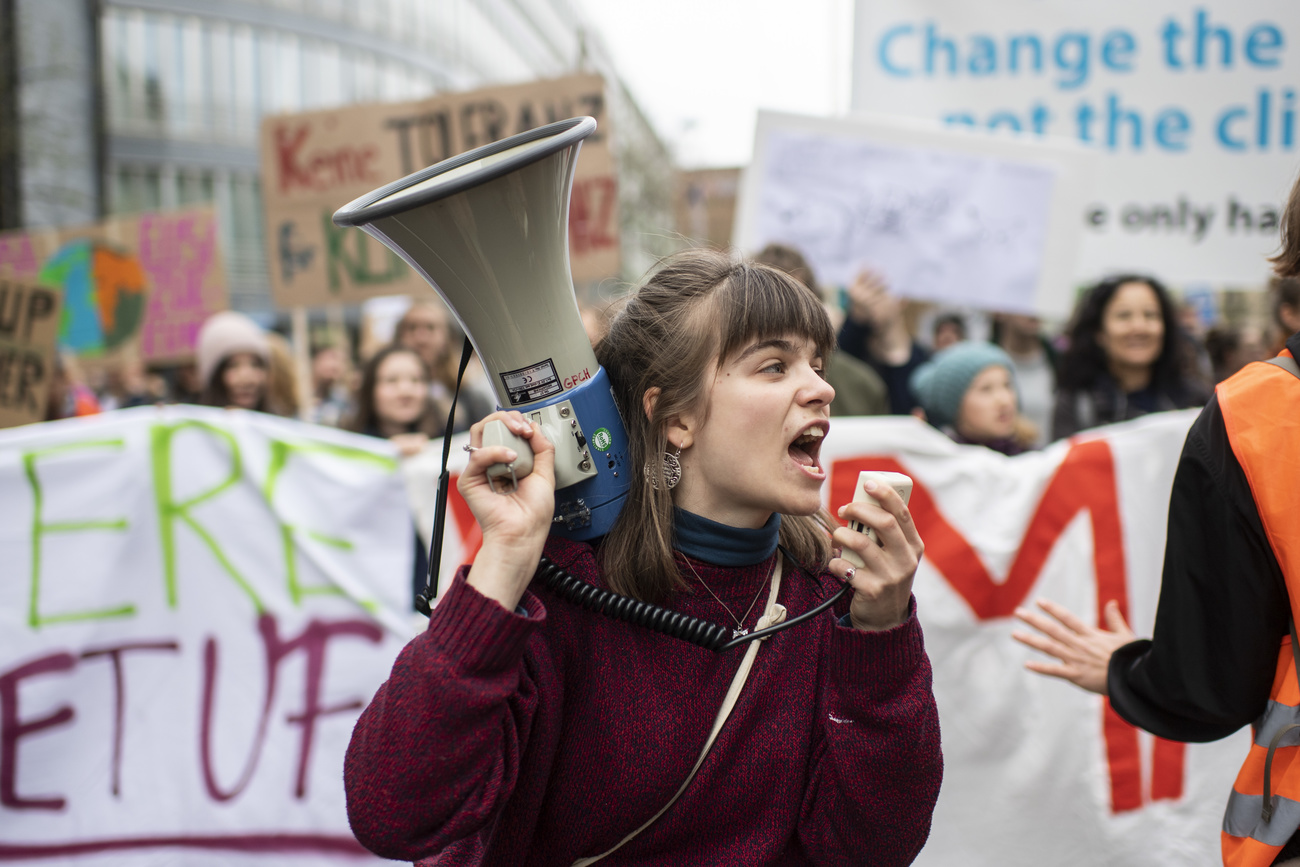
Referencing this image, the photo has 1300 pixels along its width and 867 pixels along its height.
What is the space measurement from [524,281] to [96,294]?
27.1 ft

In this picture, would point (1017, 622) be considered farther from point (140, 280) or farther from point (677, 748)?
point (140, 280)

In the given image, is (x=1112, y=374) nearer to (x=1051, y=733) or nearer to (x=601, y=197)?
(x=1051, y=733)

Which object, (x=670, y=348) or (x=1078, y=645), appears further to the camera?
(x=1078, y=645)

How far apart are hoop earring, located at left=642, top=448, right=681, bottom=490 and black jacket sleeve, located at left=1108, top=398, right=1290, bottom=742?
713 millimetres

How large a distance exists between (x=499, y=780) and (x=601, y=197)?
4.26m

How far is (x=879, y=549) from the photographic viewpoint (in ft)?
4.37

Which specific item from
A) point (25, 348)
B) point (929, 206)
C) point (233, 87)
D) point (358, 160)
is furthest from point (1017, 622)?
point (233, 87)

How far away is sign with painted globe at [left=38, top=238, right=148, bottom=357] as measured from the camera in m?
7.66

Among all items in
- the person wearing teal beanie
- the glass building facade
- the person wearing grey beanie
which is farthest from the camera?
the glass building facade

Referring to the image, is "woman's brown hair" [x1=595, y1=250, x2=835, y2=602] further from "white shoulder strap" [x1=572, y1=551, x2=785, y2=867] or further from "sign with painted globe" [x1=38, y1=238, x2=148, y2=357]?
"sign with painted globe" [x1=38, y1=238, x2=148, y2=357]

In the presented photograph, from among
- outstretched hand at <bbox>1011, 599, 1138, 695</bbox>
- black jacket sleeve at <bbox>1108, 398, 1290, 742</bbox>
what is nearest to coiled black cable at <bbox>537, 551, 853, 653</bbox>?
black jacket sleeve at <bbox>1108, 398, 1290, 742</bbox>

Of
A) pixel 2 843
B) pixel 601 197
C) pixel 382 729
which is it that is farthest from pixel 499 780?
pixel 601 197

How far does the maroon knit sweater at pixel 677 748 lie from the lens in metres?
1.27

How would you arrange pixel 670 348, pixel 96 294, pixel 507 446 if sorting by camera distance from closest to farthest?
1. pixel 507 446
2. pixel 670 348
3. pixel 96 294
